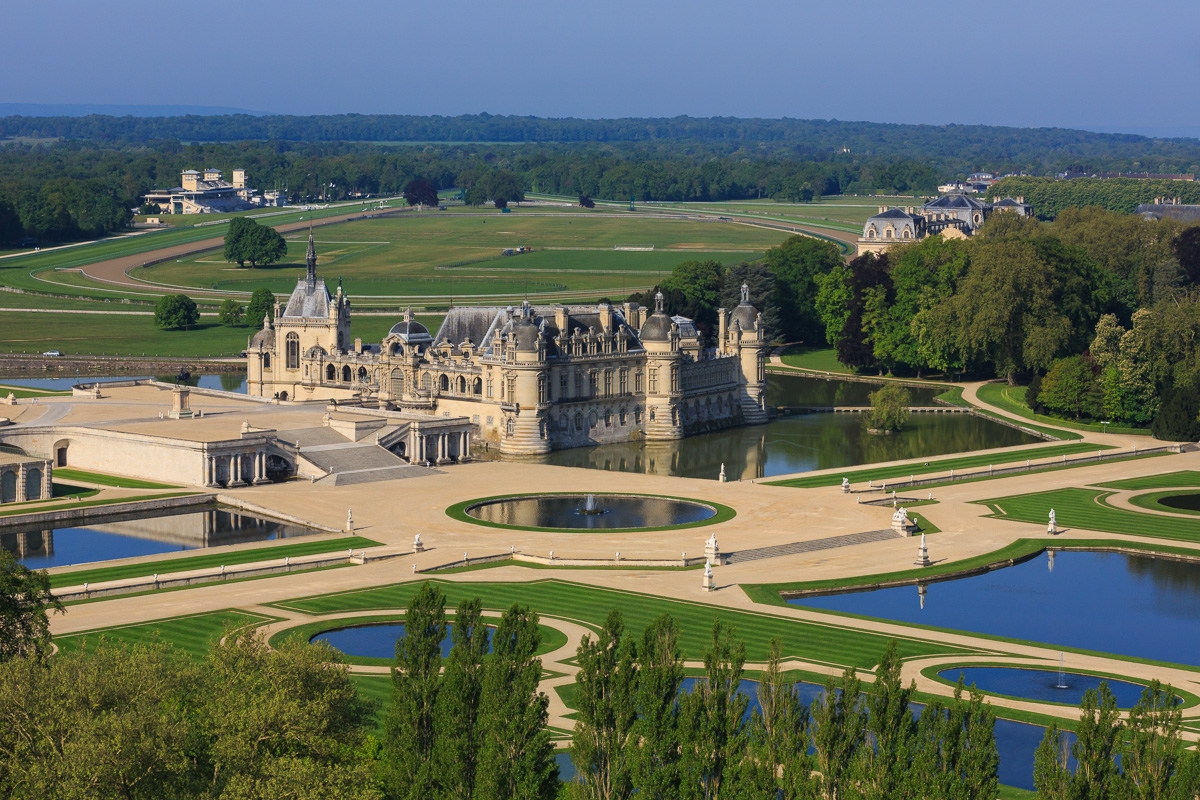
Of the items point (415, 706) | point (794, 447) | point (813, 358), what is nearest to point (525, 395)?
point (794, 447)

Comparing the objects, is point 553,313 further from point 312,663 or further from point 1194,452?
point 312,663

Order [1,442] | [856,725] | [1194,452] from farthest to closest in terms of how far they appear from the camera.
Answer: [1194,452] → [1,442] → [856,725]

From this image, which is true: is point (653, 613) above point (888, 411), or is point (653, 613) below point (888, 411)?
above

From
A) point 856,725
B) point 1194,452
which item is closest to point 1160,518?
point 1194,452

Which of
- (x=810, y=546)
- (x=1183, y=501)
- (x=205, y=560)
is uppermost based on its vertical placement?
(x=205, y=560)

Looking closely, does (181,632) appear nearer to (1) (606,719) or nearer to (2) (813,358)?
(1) (606,719)

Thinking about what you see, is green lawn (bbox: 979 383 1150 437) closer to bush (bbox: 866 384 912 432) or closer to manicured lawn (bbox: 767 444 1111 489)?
manicured lawn (bbox: 767 444 1111 489)

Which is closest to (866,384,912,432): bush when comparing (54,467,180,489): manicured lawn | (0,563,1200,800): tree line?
(54,467,180,489): manicured lawn
